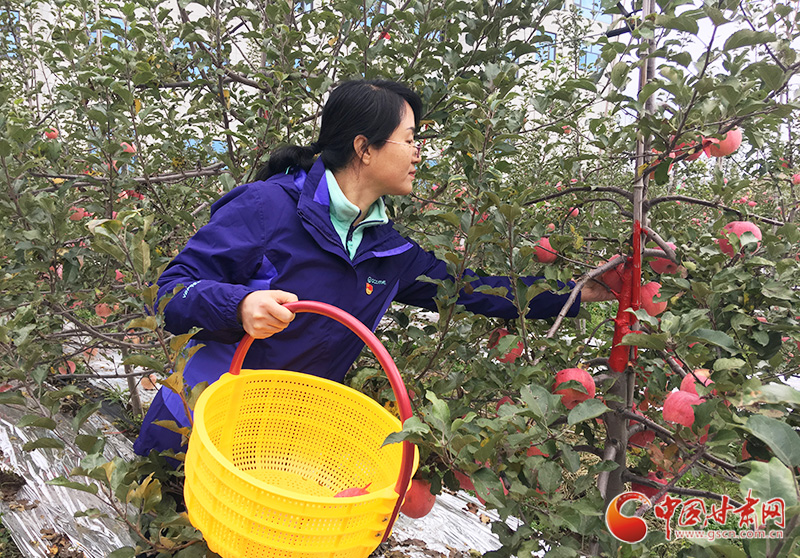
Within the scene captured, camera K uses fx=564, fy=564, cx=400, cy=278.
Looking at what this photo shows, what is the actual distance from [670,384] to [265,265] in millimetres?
987

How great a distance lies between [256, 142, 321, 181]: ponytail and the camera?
154cm

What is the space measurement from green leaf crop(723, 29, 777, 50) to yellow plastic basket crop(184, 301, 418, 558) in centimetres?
78

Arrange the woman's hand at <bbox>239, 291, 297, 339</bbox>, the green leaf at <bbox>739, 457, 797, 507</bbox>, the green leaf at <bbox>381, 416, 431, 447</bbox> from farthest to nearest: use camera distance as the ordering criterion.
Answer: the woman's hand at <bbox>239, 291, 297, 339</bbox> → the green leaf at <bbox>381, 416, 431, 447</bbox> → the green leaf at <bbox>739, 457, 797, 507</bbox>

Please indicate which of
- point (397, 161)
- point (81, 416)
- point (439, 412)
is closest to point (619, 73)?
point (397, 161)

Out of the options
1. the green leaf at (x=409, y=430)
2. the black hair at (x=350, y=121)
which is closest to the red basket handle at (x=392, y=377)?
the green leaf at (x=409, y=430)

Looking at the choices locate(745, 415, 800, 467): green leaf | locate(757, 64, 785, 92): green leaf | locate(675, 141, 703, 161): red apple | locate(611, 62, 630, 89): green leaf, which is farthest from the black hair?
locate(745, 415, 800, 467): green leaf

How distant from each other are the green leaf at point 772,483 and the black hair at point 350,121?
3.67 feet

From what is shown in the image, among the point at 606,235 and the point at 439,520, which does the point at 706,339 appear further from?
the point at 439,520

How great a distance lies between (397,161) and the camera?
1.42m

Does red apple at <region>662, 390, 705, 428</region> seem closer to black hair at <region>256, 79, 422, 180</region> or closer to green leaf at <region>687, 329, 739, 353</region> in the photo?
green leaf at <region>687, 329, 739, 353</region>

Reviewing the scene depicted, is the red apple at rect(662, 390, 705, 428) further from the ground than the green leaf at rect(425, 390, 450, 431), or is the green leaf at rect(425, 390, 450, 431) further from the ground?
the green leaf at rect(425, 390, 450, 431)

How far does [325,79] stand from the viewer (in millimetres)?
1736

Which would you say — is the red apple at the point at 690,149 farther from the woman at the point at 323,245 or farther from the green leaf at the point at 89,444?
the green leaf at the point at 89,444

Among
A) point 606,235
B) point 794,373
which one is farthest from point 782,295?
point 606,235
